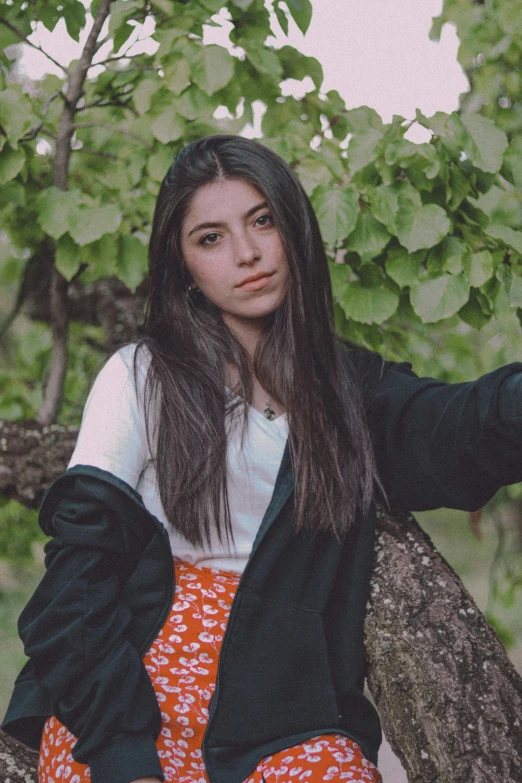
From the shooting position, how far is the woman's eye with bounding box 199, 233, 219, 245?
1.65 m

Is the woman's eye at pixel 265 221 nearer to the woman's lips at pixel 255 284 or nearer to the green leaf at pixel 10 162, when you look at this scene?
the woman's lips at pixel 255 284

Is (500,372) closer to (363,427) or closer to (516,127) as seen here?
(363,427)

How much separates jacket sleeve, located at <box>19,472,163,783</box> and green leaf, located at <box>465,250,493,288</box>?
0.92 m

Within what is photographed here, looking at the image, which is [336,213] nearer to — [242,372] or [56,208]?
[242,372]

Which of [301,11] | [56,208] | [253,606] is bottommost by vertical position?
[253,606]

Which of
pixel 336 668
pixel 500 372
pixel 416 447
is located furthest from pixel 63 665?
pixel 500 372

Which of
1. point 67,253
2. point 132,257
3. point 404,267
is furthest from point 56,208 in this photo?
point 404,267

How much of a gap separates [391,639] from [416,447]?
0.37 m

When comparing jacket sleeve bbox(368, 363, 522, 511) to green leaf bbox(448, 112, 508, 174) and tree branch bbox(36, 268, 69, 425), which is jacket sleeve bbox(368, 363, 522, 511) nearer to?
green leaf bbox(448, 112, 508, 174)

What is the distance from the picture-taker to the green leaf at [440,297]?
1.85m

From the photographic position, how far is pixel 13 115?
194 cm

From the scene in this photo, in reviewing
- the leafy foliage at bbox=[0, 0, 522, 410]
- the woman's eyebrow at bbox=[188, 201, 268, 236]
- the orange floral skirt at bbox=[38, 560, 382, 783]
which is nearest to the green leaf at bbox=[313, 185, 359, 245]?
the leafy foliage at bbox=[0, 0, 522, 410]

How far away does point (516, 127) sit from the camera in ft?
9.80

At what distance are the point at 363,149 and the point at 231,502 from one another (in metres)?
0.82
